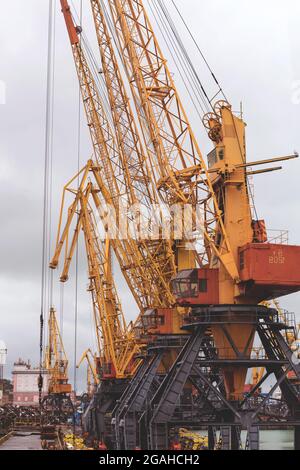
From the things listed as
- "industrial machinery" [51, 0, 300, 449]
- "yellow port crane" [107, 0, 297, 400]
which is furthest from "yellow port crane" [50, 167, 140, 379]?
"yellow port crane" [107, 0, 297, 400]

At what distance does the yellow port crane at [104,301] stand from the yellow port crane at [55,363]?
108 ft

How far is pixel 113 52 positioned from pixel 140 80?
365 inches

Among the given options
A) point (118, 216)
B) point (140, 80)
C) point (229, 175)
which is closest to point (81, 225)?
point (118, 216)

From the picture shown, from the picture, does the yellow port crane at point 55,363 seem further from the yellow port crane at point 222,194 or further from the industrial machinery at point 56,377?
the yellow port crane at point 222,194

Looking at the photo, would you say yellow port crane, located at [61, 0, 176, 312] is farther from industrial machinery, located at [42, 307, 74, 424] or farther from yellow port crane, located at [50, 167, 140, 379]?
industrial machinery, located at [42, 307, 74, 424]

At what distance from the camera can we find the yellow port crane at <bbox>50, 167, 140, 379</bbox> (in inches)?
2613

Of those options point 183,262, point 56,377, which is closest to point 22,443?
point 183,262

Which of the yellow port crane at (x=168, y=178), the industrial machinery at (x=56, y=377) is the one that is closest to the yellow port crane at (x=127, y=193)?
the yellow port crane at (x=168, y=178)

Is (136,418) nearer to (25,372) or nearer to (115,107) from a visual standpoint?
(115,107)

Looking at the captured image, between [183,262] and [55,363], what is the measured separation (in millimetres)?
62647

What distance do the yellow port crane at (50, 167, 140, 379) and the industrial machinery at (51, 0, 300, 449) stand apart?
194mm

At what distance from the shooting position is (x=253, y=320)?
1412 inches

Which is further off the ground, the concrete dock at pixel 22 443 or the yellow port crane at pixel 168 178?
the yellow port crane at pixel 168 178

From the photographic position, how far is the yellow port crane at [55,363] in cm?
10669
